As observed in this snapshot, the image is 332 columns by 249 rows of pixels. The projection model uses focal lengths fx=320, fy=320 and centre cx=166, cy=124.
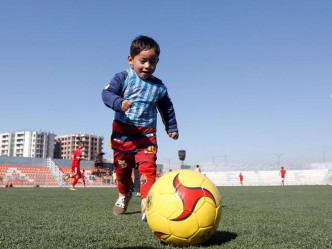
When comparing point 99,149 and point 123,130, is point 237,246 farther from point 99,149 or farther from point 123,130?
point 99,149

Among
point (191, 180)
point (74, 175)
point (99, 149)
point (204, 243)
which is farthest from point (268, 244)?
point (99, 149)

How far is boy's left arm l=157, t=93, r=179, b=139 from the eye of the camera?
450cm

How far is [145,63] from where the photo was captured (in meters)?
3.98

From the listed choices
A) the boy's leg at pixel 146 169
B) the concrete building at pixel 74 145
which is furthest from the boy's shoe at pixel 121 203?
the concrete building at pixel 74 145

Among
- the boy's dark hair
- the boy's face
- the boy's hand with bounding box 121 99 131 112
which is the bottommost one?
the boy's hand with bounding box 121 99 131 112

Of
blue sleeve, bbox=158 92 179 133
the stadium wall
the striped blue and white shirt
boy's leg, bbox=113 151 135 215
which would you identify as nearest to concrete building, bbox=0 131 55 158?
the stadium wall

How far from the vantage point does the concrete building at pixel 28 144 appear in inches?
5413

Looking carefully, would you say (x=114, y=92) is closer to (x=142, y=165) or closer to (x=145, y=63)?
(x=145, y=63)

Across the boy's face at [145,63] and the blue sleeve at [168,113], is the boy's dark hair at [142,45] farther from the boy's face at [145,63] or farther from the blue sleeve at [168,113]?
the blue sleeve at [168,113]

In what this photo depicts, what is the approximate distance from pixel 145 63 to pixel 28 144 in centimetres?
14705

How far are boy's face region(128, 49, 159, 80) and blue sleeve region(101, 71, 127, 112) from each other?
22 cm

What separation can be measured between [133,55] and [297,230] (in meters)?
2.81

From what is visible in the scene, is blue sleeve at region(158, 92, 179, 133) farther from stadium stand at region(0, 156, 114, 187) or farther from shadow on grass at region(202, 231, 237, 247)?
stadium stand at region(0, 156, 114, 187)

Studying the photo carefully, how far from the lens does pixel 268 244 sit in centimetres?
272
